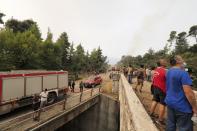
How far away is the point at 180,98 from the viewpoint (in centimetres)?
442

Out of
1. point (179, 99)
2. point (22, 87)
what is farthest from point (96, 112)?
point (179, 99)

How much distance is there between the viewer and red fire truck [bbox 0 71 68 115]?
14.2 m

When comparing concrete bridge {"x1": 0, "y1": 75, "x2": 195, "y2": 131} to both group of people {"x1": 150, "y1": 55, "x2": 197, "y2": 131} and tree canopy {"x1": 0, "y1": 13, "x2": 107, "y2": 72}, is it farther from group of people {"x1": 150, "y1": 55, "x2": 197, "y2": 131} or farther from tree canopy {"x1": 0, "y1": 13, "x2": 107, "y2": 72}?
tree canopy {"x1": 0, "y1": 13, "x2": 107, "y2": 72}

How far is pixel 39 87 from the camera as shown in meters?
18.0

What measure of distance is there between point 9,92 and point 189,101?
42.5 feet

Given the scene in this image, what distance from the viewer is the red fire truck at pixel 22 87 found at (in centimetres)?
1418

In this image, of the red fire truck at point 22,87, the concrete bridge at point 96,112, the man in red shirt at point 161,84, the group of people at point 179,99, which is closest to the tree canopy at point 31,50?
the red fire truck at point 22,87

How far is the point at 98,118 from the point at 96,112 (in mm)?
957

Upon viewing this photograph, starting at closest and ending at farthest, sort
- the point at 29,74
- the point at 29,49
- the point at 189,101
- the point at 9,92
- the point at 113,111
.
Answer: the point at 189,101, the point at 9,92, the point at 29,74, the point at 113,111, the point at 29,49

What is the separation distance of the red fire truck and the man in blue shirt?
11973mm

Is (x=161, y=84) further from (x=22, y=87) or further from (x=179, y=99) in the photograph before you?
(x=22, y=87)

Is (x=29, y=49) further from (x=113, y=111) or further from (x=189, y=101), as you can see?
(x=189, y=101)

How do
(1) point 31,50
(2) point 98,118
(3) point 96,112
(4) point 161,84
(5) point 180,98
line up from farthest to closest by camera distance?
(1) point 31,50
(3) point 96,112
(2) point 98,118
(4) point 161,84
(5) point 180,98

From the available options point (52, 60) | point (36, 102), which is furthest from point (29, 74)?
point (52, 60)
